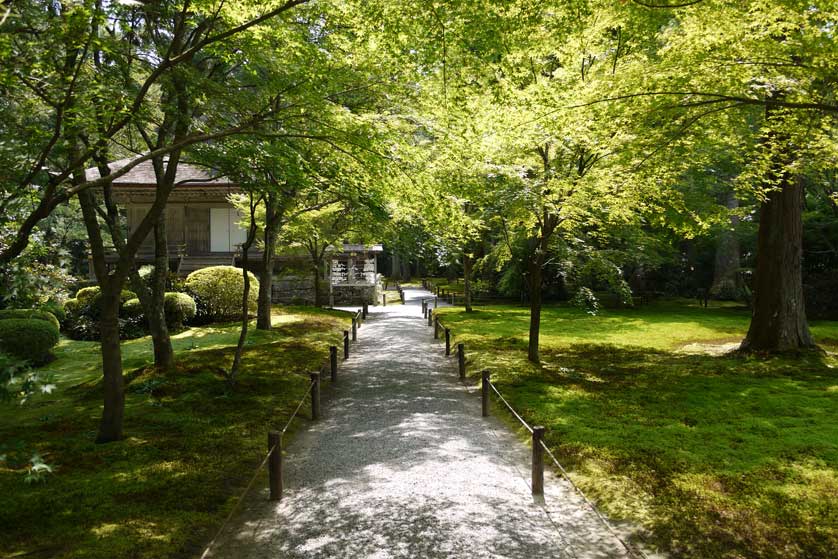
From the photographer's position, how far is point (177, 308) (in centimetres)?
2133

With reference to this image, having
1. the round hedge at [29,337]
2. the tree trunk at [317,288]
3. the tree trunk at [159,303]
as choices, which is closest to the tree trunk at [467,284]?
the tree trunk at [317,288]

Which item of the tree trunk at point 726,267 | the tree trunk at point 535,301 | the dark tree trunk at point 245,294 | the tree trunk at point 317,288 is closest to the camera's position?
the dark tree trunk at point 245,294

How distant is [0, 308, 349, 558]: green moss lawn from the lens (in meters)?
5.80

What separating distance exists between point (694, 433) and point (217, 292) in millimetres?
19248

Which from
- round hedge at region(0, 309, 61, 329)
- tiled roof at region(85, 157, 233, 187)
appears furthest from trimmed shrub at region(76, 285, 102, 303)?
tiled roof at region(85, 157, 233, 187)

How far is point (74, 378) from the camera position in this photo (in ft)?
46.7

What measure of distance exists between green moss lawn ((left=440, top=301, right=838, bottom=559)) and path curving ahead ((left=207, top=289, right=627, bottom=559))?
0.78m

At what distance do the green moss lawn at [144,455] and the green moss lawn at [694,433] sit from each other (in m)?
4.75

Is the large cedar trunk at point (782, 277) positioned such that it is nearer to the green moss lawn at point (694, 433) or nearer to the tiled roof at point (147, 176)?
the green moss lawn at point (694, 433)

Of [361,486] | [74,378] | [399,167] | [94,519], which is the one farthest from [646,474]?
[74,378]

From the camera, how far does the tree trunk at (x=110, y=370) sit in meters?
8.60

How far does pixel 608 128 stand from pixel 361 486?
8.82 m

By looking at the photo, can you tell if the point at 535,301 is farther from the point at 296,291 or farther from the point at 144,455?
the point at 296,291

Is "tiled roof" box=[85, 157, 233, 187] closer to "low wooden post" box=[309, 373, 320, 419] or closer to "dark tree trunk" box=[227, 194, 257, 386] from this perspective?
"dark tree trunk" box=[227, 194, 257, 386]
